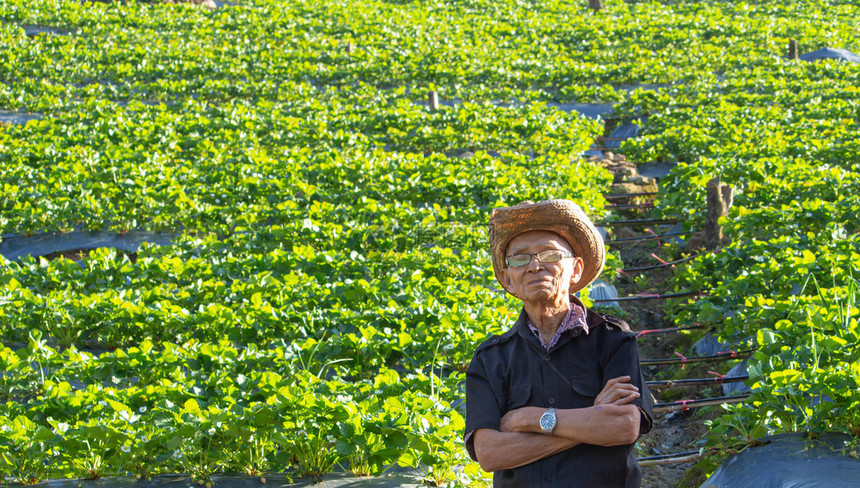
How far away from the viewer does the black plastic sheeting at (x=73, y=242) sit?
30.4ft

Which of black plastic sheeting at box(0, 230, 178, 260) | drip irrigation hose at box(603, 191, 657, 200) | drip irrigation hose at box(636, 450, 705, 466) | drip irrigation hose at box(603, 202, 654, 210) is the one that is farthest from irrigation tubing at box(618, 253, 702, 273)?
black plastic sheeting at box(0, 230, 178, 260)

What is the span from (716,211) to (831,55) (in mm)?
13511

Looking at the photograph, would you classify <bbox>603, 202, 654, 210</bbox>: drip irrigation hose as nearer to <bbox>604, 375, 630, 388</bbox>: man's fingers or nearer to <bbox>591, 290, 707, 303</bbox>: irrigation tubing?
<bbox>591, 290, 707, 303</bbox>: irrigation tubing

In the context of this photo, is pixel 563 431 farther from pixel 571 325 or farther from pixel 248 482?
pixel 248 482

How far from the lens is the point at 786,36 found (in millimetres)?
23047

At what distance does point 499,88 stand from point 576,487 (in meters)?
16.1

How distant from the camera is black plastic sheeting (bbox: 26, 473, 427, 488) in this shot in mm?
4383

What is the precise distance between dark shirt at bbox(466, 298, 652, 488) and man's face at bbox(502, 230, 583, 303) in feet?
0.43

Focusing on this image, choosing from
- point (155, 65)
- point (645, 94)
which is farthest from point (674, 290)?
point (155, 65)

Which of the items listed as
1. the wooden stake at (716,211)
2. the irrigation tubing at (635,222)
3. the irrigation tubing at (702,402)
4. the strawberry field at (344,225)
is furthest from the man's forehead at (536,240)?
the irrigation tubing at (635,222)

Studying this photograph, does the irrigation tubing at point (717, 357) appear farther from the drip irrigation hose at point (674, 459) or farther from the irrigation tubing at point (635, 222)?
the irrigation tubing at point (635, 222)

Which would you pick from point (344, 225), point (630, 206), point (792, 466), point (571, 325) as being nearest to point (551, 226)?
point (571, 325)

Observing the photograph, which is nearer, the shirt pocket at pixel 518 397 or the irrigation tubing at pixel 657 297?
the shirt pocket at pixel 518 397

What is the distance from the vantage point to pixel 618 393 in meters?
2.86
